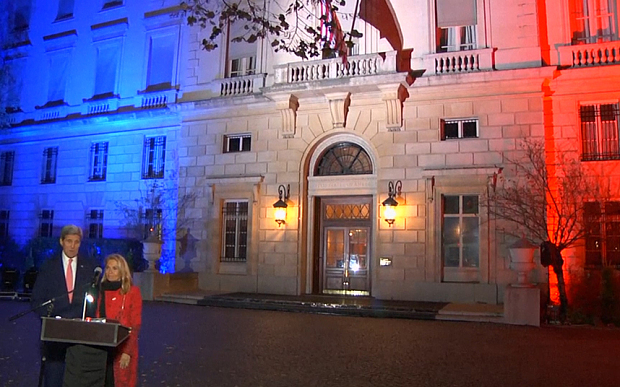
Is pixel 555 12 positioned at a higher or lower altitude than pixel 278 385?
higher

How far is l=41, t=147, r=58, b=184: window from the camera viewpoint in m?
26.6

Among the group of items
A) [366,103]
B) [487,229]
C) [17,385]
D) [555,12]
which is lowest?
[17,385]

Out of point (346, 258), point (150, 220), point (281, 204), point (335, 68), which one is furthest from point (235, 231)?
point (335, 68)

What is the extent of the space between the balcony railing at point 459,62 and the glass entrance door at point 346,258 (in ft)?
20.7

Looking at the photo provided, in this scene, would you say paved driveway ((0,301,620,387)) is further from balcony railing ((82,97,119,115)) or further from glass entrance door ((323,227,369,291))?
balcony railing ((82,97,119,115))

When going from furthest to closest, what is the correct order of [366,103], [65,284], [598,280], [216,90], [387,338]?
[216,90], [366,103], [598,280], [387,338], [65,284]

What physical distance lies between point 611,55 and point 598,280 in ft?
23.7

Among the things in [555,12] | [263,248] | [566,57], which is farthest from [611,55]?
[263,248]

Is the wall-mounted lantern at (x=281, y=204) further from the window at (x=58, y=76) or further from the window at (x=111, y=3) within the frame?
the window at (x=58, y=76)

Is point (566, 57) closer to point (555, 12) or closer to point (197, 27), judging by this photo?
point (555, 12)

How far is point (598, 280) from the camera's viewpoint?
15422 millimetres

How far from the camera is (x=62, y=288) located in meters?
5.41

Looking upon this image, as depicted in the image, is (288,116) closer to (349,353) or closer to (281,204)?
(281,204)

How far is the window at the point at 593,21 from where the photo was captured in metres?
17.6
